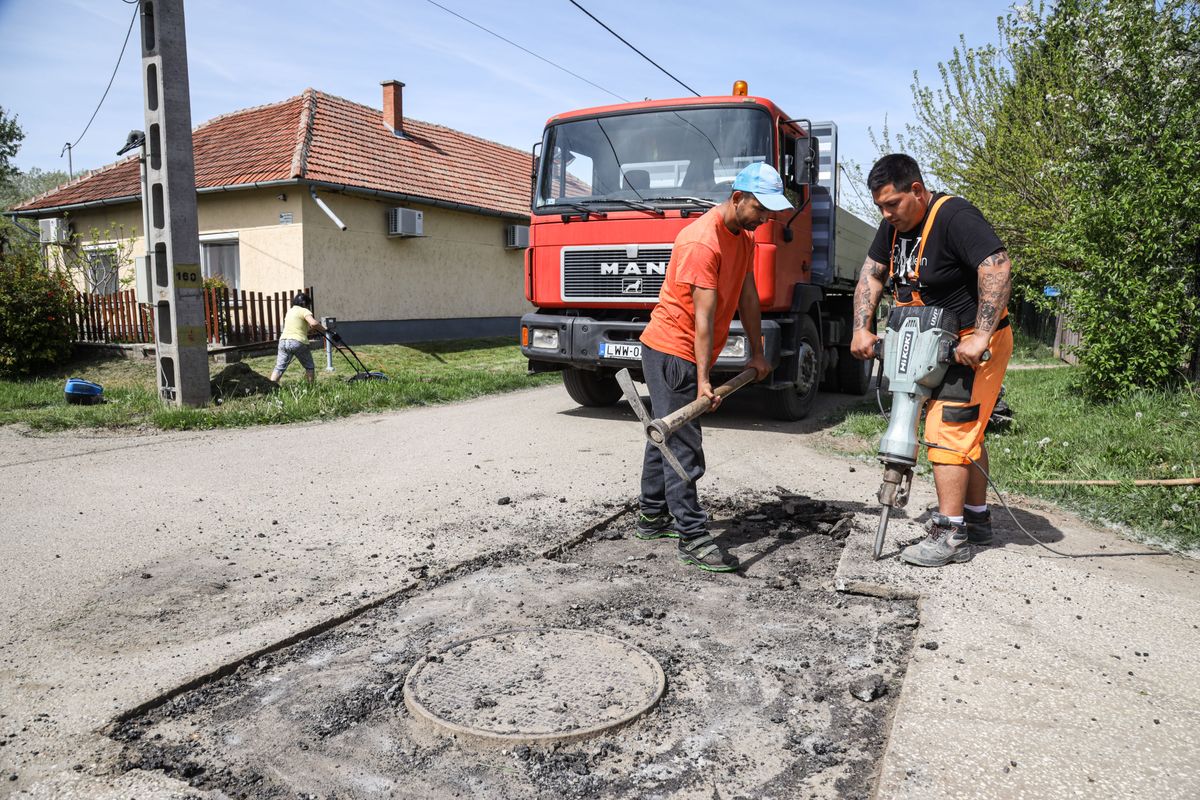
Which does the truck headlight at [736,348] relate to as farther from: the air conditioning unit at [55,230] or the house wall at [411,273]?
the air conditioning unit at [55,230]

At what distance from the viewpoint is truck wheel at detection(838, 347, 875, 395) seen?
36.4 feet

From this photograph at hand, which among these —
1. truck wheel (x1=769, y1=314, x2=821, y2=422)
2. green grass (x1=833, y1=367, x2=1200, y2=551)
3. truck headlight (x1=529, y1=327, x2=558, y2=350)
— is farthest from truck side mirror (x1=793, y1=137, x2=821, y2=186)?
truck headlight (x1=529, y1=327, x2=558, y2=350)

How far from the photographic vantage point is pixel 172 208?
923cm

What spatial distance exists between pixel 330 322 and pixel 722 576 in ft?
31.8

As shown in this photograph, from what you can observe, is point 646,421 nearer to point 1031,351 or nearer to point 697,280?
point 697,280

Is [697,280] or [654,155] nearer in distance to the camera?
[697,280]

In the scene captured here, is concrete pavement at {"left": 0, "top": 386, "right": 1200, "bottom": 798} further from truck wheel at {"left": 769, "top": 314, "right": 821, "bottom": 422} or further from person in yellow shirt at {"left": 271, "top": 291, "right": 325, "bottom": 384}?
person in yellow shirt at {"left": 271, "top": 291, "right": 325, "bottom": 384}

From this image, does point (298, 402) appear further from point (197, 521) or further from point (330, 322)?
point (197, 521)

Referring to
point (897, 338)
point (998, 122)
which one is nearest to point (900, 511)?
point (897, 338)

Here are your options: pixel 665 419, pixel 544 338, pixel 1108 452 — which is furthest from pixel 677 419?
pixel 544 338

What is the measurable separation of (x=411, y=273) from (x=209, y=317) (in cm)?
524

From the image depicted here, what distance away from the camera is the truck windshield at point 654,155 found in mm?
7648

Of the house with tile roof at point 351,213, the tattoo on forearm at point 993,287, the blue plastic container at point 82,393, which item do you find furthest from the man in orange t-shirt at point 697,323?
the house with tile roof at point 351,213

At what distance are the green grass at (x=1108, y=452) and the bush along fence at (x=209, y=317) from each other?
421 inches
